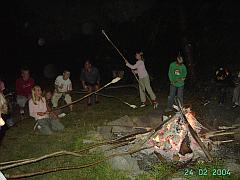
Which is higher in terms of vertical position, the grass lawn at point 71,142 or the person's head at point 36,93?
the person's head at point 36,93

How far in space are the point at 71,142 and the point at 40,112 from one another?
47.4 inches

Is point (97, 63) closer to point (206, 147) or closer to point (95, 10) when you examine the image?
point (95, 10)

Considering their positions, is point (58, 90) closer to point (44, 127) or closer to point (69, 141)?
point (44, 127)

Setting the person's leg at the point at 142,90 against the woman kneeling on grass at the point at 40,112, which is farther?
the person's leg at the point at 142,90

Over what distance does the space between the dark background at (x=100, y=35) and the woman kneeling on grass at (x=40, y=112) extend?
24.3 feet

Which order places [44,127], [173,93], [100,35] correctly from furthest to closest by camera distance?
[100,35]
[173,93]
[44,127]

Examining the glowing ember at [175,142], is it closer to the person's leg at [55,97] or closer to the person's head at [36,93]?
the person's head at [36,93]

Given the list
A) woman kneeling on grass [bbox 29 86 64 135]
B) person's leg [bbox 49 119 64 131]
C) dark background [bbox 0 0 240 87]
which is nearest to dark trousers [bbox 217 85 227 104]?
dark background [bbox 0 0 240 87]

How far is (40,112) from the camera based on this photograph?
376 inches

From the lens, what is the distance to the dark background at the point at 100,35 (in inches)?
677

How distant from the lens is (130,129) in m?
9.51

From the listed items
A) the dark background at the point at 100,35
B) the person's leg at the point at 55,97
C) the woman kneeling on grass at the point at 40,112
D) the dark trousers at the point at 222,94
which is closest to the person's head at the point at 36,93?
the woman kneeling on grass at the point at 40,112

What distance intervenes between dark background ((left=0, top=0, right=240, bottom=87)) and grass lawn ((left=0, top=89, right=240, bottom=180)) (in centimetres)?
521

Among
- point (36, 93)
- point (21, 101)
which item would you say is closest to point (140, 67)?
point (36, 93)
